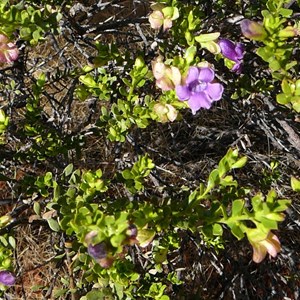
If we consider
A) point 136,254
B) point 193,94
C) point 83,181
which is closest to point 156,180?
point 136,254

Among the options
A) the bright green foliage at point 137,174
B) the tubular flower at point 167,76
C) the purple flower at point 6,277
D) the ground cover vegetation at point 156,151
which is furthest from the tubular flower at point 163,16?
the purple flower at point 6,277

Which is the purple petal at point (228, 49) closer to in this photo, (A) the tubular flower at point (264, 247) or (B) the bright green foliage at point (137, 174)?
(B) the bright green foliage at point (137, 174)

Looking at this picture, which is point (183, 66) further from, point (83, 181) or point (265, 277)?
point (265, 277)

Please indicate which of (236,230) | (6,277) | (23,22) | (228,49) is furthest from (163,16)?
(6,277)

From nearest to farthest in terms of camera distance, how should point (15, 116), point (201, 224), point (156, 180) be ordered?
1. point (201, 224)
2. point (156, 180)
3. point (15, 116)

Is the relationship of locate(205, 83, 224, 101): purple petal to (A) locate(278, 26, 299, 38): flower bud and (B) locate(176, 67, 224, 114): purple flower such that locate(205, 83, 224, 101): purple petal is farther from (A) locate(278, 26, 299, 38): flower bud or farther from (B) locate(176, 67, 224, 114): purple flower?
(A) locate(278, 26, 299, 38): flower bud

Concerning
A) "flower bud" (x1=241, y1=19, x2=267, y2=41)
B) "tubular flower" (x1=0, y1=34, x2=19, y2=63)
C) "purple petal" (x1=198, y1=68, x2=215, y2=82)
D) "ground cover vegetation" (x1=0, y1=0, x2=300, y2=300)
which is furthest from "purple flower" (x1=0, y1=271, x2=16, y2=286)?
"flower bud" (x1=241, y1=19, x2=267, y2=41)

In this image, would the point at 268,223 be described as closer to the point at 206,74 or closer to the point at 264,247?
the point at 264,247
